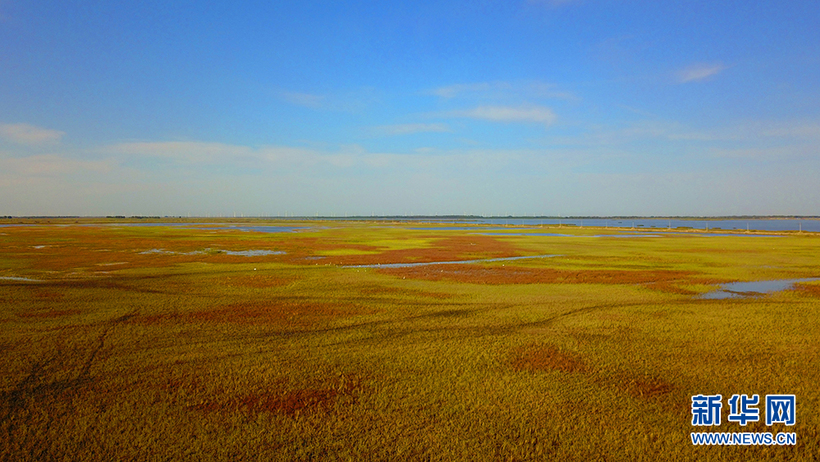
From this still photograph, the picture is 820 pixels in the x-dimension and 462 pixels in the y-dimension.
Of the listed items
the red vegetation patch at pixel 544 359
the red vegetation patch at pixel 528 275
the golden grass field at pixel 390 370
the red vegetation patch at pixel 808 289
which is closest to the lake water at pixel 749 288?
the red vegetation patch at pixel 808 289

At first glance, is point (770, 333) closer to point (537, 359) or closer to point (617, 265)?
point (537, 359)

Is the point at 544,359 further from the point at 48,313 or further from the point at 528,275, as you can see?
the point at 48,313

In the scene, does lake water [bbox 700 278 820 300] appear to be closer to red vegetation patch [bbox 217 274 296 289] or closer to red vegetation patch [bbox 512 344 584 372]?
red vegetation patch [bbox 512 344 584 372]

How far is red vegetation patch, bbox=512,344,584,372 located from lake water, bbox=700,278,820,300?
13.1 m

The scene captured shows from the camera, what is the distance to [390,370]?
37.7 feet

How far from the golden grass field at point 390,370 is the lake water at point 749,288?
1.02 meters

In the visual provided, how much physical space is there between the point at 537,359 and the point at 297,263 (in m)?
27.1

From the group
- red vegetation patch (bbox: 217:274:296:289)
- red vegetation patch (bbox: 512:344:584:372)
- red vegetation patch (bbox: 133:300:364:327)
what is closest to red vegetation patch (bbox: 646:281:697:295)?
red vegetation patch (bbox: 512:344:584:372)

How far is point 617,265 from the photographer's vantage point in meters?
35.6

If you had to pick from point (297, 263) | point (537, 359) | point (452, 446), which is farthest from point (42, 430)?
point (297, 263)

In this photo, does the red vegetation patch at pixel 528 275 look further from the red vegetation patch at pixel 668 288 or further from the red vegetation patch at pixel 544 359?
the red vegetation patch at pixel 544 359

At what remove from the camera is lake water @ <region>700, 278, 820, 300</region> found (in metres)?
22.4

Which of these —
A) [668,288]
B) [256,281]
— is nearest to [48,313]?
[256,281]

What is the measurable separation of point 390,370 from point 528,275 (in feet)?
65.3
